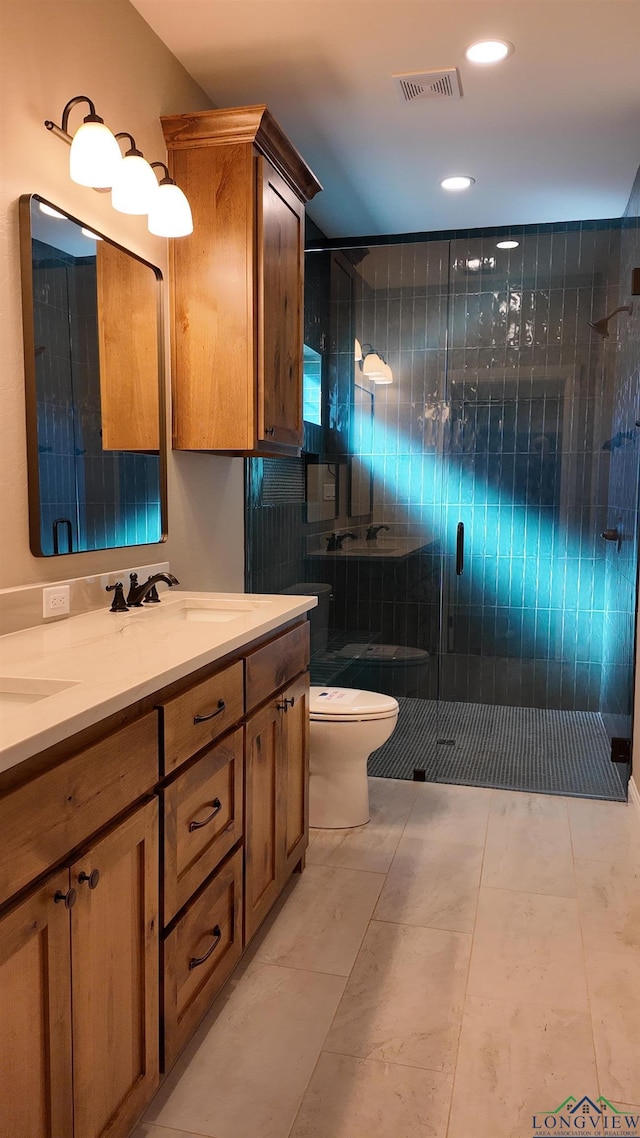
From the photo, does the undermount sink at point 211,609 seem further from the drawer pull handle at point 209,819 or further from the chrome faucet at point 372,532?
the chrome faucet at point 372,532

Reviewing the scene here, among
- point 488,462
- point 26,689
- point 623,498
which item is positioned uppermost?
point 488,462

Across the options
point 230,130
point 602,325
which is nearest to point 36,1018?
point 230,130

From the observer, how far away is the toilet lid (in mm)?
2781

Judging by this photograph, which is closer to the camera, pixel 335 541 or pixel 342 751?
pixel 342 751

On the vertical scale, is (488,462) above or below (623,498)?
above

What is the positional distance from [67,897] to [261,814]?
0.94 meters

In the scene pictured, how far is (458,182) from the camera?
358 cm

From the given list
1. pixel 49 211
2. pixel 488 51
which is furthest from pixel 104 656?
pixel 488 51

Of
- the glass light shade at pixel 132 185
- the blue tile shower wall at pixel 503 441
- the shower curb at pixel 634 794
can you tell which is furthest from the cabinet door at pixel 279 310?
the shower curb at pixel 634 794

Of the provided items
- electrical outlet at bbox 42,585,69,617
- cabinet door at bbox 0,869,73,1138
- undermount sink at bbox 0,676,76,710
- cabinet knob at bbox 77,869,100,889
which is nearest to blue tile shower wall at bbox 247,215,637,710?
electrical outlet at bbox 42,585,69,617

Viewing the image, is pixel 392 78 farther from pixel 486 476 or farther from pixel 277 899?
pixel 277 899

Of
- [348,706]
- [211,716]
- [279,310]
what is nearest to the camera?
[211,716]

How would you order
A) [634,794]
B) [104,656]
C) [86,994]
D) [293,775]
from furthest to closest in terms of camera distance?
[634,794] → [293,775] → [104,656] → [86,994]

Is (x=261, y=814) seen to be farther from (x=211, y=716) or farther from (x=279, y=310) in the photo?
(x=279, y=310)
